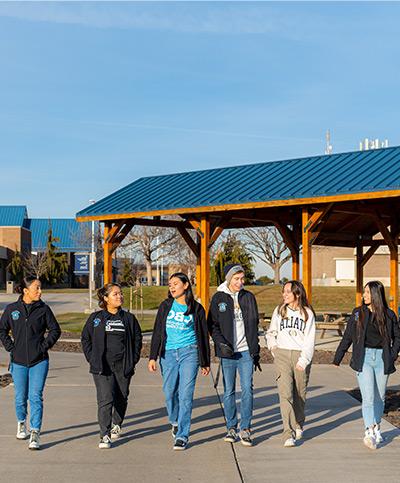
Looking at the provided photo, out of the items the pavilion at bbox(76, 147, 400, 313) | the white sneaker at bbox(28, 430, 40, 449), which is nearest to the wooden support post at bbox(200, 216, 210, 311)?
the pavilion at bbox(76, 147, 400, 313)

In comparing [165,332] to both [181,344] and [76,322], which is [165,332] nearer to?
[181,344]

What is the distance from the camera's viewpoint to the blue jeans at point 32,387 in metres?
8.34

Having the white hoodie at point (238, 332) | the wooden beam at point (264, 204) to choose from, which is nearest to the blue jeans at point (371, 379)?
the white hoodie at point (238, 332)

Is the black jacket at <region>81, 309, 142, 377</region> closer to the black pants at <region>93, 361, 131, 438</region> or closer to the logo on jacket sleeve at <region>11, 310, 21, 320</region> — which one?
the black pants at <region>93, 361, 131, 438</region>

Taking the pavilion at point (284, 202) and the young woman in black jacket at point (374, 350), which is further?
the pavilion at point (284, 202)

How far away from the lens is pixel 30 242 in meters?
87.7

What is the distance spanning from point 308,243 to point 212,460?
1198cm

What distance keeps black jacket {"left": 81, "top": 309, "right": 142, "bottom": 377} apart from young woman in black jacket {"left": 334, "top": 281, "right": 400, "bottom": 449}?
2.29 m

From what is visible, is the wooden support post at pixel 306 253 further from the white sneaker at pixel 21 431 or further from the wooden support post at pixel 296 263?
the white sneaker at pixel 21 431

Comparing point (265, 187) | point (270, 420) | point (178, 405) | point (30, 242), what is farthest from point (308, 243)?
point (30, 242)

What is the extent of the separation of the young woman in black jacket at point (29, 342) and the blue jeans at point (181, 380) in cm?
121

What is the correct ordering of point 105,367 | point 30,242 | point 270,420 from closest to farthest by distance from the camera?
point 105,367, point 270,420, point 30,242

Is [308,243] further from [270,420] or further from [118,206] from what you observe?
[270,420]

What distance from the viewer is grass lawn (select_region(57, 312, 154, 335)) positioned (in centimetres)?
2803
